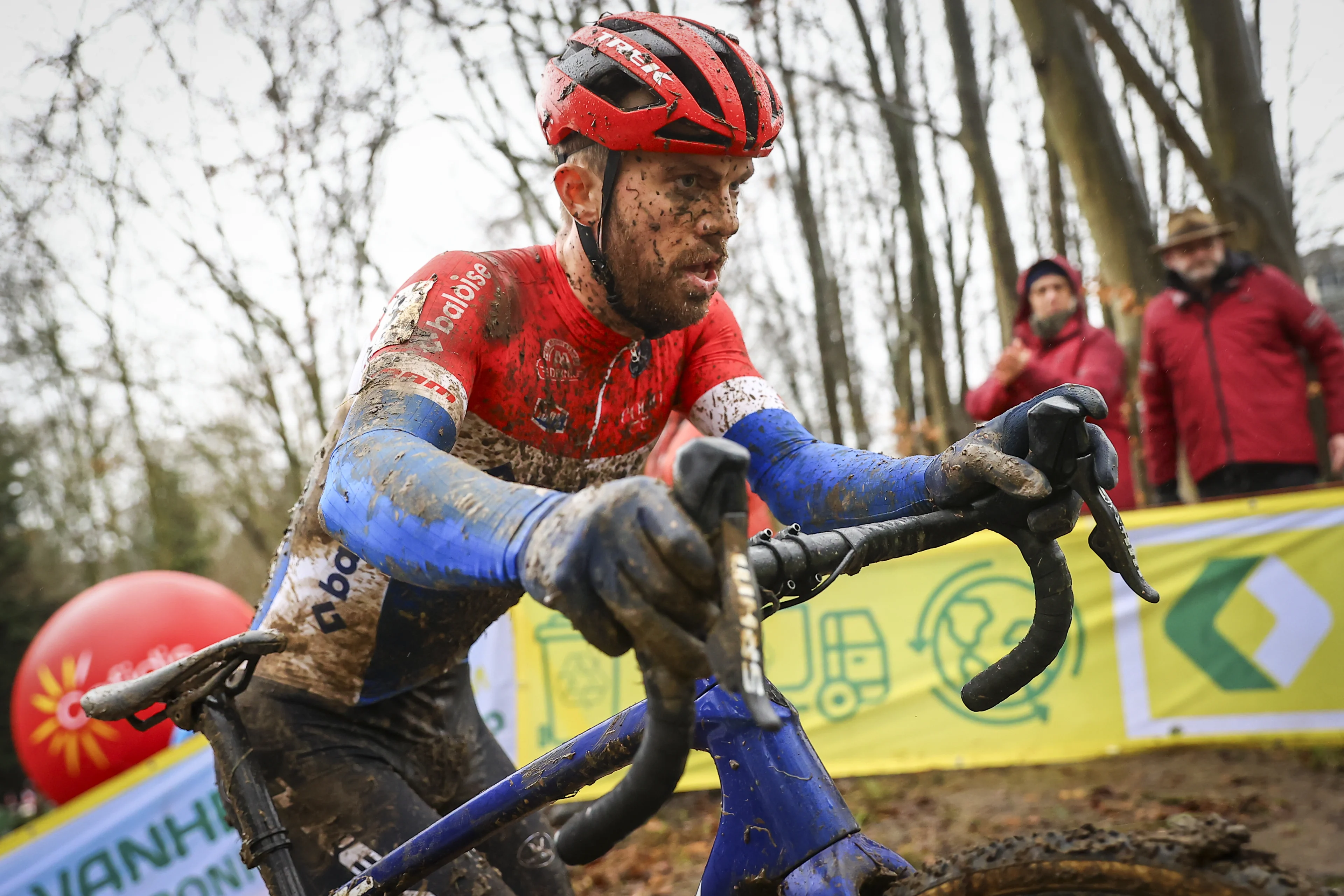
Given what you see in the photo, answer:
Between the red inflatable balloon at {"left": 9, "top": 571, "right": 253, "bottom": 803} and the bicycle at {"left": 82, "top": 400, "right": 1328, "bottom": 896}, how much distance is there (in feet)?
15.3

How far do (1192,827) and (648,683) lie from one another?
2.66 feet

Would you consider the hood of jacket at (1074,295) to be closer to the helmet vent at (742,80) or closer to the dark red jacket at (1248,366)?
the dark red jacket at (1248,366)

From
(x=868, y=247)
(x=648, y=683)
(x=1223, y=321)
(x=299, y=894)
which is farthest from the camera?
(x=868, y=247)

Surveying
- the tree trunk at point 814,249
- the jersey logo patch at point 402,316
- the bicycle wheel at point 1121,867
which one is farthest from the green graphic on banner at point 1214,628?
the tree trunk at point 814,249

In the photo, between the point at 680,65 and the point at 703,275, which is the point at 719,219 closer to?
the point at 703,275

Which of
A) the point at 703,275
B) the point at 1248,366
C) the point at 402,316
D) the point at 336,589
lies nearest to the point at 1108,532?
the point at 703,275

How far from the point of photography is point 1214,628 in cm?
528

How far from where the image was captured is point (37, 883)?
4.98 meters

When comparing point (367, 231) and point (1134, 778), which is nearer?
point (1134, 778)

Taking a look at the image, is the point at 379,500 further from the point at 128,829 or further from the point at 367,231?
the point at 367,231

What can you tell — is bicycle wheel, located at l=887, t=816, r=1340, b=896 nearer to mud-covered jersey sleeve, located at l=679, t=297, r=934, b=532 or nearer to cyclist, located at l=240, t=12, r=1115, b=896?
cyclist, located at l=240, t=12, r=1115, b=896

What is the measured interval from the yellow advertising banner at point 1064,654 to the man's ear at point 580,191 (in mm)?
3956

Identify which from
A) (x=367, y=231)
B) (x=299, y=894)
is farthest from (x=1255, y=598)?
(x=367, y=231)

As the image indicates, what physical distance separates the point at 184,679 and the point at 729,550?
1.58 metres
